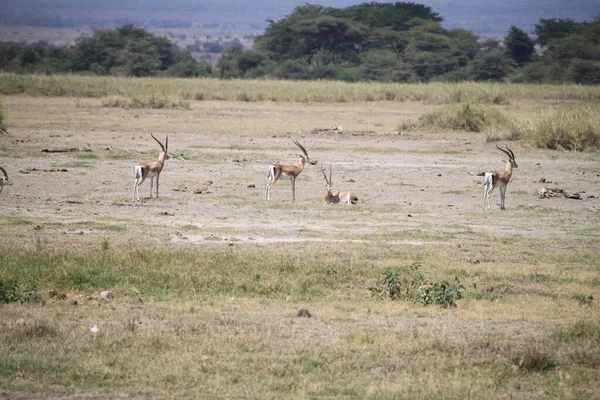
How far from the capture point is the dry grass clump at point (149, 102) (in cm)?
3400

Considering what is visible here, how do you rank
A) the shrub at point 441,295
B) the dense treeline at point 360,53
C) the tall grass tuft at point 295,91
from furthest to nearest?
the dense treeline at point 360,53
the tall grass tuft at point 295,91
the shrub at point 441,295

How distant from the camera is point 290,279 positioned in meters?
10.2

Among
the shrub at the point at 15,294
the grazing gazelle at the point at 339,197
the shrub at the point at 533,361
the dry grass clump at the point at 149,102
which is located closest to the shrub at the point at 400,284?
the shrub at the point at 533,361

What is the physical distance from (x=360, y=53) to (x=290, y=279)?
6389cm

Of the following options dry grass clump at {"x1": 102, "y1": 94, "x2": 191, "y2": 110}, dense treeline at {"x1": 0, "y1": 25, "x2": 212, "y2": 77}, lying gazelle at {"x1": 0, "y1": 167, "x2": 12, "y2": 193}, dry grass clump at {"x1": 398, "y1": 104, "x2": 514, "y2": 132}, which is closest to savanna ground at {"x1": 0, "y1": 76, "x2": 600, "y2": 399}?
lying gazelle at {"x1": 0, "y1": 167, "x2": 12, "y2": 193}

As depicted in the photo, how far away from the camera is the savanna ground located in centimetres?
708

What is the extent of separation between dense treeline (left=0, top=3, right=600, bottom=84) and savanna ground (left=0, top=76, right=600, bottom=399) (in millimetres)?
36871

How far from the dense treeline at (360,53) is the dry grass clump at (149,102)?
954 inches

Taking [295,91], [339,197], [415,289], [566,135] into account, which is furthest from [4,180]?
[295,91]

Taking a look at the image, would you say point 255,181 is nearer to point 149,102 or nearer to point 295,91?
point 149,102

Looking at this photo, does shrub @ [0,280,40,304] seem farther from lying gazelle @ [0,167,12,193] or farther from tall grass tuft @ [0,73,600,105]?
tall grass tuft @ [0,73,600,105]

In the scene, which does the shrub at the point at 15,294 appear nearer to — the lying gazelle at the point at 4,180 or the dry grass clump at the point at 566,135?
the lying gazelle at the point at 4,180

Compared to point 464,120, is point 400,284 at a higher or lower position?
lower

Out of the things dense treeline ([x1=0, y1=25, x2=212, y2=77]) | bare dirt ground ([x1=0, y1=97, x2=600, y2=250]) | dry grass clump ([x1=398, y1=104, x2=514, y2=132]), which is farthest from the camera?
dense treeline ([x1=0, y1=25, x2=212, y2=77])
